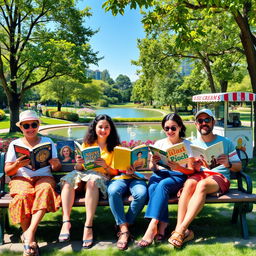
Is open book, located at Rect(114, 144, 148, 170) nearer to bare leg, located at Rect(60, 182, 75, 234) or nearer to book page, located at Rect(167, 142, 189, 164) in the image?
book page, located at Rect(167, 142, 189, 164)

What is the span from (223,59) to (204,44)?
2.17m

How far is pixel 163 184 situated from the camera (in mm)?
3076

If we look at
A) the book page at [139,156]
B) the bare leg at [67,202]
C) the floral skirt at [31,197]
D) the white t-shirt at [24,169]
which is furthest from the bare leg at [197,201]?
the white t-shirt at [24,169]

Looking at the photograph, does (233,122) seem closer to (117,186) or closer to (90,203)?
(117,186)

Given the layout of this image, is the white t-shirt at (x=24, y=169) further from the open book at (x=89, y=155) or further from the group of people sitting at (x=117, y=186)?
the open book at (x=89, y=155)

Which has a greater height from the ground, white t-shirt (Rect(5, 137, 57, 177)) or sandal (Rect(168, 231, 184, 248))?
white t-shirt (Rect(5, 137, 57, 177))

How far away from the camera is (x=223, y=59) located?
1503 centimetres

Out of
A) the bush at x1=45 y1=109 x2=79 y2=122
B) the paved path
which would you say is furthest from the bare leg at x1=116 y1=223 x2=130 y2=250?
the bush at x1=45 y1=109 x2=79 y2=122

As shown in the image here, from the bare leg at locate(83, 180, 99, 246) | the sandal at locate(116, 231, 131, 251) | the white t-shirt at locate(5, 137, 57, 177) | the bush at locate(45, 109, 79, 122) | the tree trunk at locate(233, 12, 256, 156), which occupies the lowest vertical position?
the sandal at locate(116, 231, 131, 251)

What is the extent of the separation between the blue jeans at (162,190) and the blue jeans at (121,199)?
4.3 inches

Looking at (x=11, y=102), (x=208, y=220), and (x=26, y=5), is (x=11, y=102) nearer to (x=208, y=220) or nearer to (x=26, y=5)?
(x=26, y=5)

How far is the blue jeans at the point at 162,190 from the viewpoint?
2918 millimetres

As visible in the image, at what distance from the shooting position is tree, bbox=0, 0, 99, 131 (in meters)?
12.6

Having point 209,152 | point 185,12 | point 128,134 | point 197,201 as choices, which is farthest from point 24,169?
point 128,134
